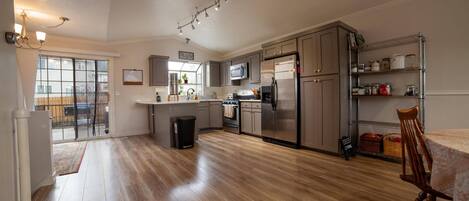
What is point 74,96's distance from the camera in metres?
5.36

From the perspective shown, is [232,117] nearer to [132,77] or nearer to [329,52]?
[132,77]

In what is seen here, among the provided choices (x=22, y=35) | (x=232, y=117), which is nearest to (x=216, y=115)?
(x=232, y=117)

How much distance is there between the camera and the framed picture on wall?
19.2 ft

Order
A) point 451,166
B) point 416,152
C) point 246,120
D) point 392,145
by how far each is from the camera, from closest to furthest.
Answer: point 451,166 < point 416,152 < point 392,145 < point 246,120

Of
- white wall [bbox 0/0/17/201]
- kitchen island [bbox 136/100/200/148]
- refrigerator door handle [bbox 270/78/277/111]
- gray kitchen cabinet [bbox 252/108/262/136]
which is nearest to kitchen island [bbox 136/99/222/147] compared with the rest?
kitchen island [bbox 136/100/200/148]

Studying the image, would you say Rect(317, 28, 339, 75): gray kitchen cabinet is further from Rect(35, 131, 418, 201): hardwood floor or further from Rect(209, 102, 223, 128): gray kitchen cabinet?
Rect(209, 102, 223, 128): gray kitchen cabinet

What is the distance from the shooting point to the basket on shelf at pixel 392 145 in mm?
3321

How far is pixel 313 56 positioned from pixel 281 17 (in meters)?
1.18

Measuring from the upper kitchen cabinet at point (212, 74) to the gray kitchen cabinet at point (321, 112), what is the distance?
3.54m

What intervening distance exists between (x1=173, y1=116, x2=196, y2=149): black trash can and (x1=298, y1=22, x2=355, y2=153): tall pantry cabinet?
2.25m

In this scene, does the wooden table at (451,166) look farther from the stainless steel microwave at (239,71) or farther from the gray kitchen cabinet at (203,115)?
the gray kitchen cabinet at (203,115)

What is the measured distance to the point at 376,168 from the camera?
308cm

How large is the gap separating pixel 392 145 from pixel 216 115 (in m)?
4.39

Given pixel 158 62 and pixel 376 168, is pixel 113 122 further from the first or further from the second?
pixel 376 168
